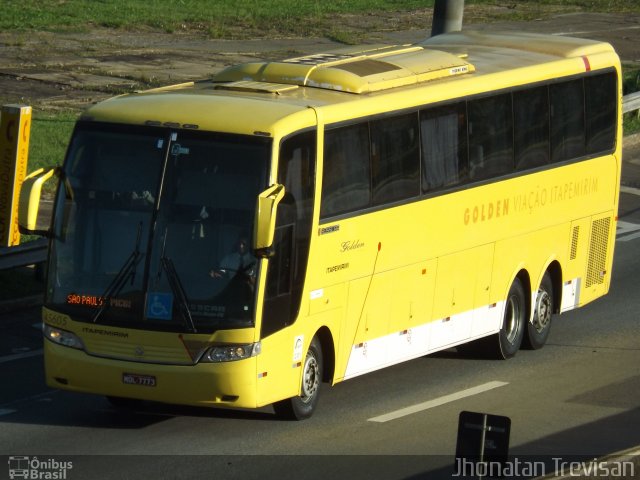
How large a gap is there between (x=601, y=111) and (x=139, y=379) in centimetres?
795

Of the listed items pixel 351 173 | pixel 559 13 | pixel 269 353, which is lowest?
pixel 559 13

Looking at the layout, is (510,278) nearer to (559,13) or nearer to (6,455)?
(6,455)

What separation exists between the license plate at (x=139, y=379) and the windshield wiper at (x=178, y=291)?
0.53 m

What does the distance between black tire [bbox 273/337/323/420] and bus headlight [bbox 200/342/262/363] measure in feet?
2.98

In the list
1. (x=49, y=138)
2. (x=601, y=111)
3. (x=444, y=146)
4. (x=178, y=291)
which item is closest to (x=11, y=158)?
(x=444, y=146)

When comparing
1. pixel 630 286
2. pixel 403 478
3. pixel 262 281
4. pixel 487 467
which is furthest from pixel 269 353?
pixel 630 286

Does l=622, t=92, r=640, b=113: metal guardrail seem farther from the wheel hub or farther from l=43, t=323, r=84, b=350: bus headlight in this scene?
l=43, t=323, r=84, b=350: bus headlight

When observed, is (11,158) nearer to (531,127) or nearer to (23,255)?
(23,255)

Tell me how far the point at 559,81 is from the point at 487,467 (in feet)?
29.2

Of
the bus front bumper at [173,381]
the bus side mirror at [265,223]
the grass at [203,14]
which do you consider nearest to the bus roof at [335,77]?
the bus side mirror at [265,223]

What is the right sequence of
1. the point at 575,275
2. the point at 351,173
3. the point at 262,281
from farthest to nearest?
the point at 575,275 → the point at 351,173 → the point at 262,281

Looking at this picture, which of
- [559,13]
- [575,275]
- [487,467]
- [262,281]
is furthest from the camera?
[559,13]

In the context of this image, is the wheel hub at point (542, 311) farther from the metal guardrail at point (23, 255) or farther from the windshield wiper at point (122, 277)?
the windshield wiper at point (122, 277)

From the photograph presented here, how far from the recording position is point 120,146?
12734 mm
